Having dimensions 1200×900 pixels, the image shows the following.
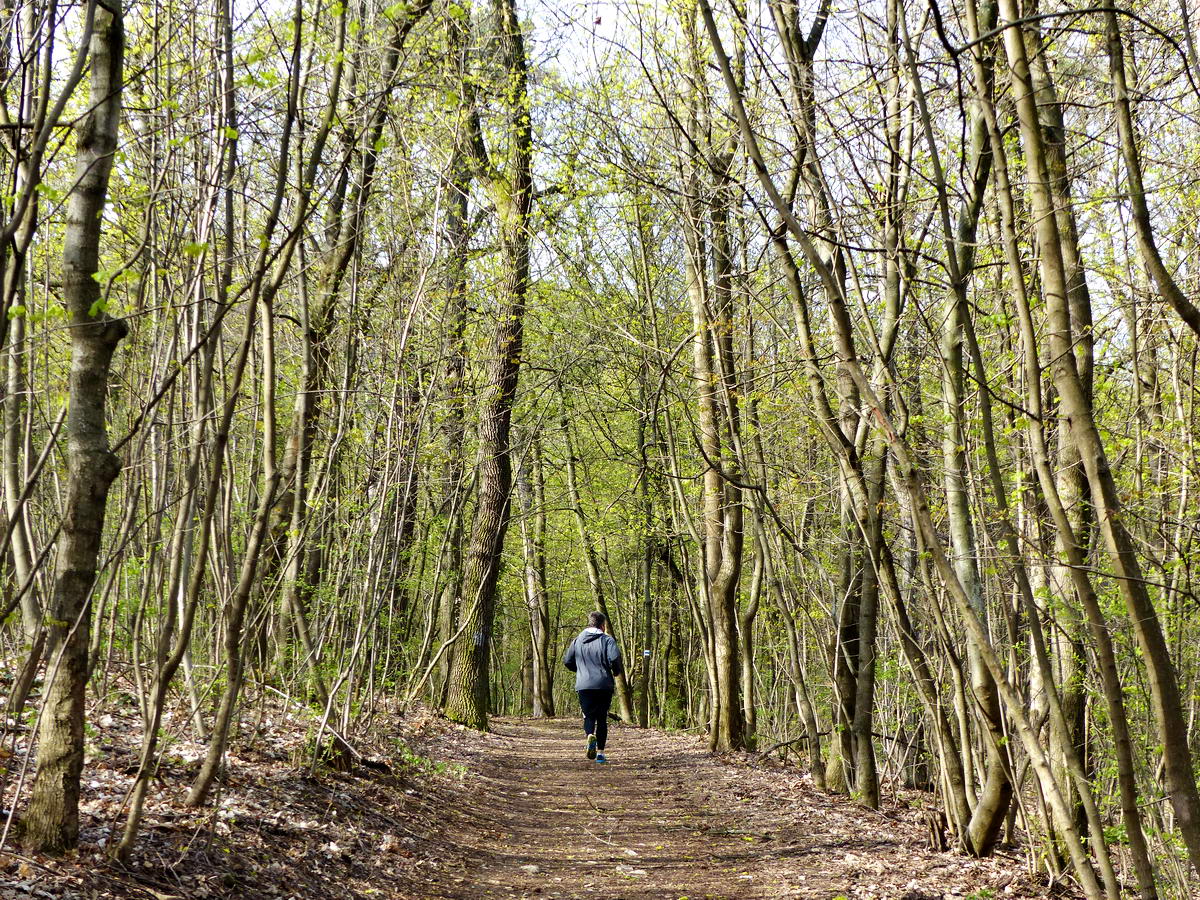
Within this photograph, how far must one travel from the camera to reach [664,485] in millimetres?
16266

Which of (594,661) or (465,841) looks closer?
A: (465,841)

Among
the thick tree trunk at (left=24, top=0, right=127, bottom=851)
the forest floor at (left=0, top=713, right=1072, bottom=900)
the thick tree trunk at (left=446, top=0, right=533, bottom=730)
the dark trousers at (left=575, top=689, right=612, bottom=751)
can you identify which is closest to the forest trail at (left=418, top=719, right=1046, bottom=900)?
the forest floor at (left=0, top=713, right=1072, bottom=900)

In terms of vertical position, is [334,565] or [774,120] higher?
[774,120]

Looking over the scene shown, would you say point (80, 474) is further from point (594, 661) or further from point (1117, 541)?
point (594, 661)

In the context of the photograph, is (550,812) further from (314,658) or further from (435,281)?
(435,281)

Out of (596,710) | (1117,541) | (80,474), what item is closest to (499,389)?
(596,710)

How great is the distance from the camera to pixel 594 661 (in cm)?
1079

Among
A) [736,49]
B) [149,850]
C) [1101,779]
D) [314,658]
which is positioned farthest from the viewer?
[736,49]

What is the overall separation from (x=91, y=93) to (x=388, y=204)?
3.91m

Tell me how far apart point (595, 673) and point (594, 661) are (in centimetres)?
17

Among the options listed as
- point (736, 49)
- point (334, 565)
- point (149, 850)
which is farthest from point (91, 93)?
point (736, 49)

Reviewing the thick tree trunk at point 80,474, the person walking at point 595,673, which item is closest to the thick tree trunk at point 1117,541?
the thick tree trunk at point 80,474

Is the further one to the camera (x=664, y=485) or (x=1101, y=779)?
(x=664, y=485)

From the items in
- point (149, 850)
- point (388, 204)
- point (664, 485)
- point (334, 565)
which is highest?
point (388, 204)
